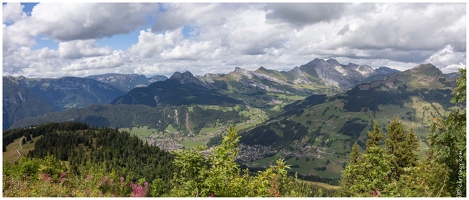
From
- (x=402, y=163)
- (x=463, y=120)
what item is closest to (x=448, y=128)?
(x=463, y=120)

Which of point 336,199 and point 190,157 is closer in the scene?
point 190,157

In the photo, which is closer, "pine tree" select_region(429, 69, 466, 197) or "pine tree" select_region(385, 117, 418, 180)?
"pine tree" select_region(429, 69, 466, 197)

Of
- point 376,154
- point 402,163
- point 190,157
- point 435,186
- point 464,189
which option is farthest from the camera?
point 402,163

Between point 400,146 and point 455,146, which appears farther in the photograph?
point 400,146

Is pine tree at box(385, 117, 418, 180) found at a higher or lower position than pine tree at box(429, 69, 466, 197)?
lower

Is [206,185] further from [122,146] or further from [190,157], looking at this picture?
[122,146]

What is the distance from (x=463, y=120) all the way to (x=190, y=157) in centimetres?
1466

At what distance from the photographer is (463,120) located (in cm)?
1528

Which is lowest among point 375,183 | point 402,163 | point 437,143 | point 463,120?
point 402,163

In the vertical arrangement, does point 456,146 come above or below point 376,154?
above

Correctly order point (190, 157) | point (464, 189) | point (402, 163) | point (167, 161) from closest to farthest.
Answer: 1. point (190, 157)
2. point (464, 189)
3. point (402, 163)
4. point (167, 161)

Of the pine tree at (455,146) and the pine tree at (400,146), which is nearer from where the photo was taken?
the pine tree at (455,146)

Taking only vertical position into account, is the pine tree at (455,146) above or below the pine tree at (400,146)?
above

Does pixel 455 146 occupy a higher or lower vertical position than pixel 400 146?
higher
